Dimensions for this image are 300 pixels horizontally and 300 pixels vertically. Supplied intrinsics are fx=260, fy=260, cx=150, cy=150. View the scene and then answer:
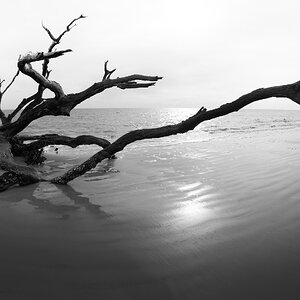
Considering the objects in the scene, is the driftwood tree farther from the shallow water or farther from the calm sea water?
the calm sea water

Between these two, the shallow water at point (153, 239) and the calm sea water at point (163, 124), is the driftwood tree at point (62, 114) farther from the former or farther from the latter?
the calm sea water at point (163, 124)

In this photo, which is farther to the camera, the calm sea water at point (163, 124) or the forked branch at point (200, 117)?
the calm sea water at point (163, 124)

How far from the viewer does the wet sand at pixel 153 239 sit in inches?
102

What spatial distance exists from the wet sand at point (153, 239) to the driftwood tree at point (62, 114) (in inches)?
20.1

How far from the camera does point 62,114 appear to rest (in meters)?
7.88

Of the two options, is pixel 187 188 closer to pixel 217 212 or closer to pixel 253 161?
pixel 217 212

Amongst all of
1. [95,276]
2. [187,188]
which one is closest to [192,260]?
[95,276]

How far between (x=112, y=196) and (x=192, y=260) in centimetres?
280

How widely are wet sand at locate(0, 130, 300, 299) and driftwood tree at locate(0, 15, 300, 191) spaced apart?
511 millimetres

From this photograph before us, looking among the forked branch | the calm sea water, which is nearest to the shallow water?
the forked branch

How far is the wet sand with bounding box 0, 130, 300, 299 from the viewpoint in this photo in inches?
102

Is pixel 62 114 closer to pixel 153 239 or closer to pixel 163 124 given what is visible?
pixel 153 239

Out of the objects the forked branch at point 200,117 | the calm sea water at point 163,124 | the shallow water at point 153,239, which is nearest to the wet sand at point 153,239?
the shallow water at point 153,239

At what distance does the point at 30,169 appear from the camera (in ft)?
21.4
